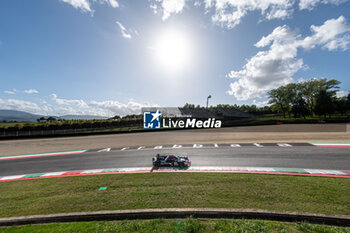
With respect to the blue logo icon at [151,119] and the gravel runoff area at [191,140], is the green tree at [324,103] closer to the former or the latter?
the gravel runoff area at [191,140]

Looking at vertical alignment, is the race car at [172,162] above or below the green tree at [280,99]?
below

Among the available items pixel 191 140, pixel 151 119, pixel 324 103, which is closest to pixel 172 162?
pixel 191 140

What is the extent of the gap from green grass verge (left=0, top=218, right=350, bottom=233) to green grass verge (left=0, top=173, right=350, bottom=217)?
25.2 inches

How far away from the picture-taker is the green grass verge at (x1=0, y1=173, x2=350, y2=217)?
5.24m

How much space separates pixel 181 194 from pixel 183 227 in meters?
1.81

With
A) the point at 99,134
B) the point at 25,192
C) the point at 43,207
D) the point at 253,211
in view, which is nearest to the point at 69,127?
the point at 99,134

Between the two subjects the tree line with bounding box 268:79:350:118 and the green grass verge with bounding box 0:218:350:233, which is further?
the tree line with bounding box 268:79:350:118

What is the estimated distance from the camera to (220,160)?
11.0 meters

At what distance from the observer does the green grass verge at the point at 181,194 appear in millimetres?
5242

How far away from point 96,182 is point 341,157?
19260 millimetres

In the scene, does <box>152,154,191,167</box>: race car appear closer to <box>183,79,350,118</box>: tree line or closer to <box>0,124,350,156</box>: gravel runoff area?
<box>0,124,350,156</box>: gravel runoff area

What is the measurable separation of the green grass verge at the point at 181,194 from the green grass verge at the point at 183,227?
64 centimetres

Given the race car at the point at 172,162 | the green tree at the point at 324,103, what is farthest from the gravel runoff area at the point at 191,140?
the green tree at the point at 324,103

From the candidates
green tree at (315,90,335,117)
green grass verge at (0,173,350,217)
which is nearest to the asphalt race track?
green grass verge at (0,173,350,217)
